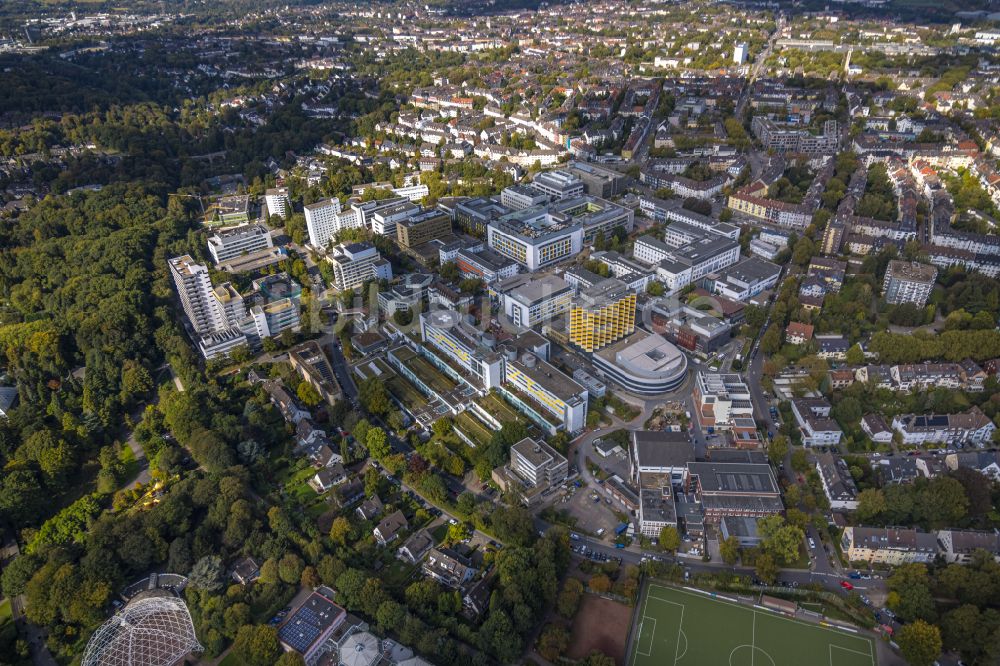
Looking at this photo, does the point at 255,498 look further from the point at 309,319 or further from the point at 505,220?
the point at 505,220

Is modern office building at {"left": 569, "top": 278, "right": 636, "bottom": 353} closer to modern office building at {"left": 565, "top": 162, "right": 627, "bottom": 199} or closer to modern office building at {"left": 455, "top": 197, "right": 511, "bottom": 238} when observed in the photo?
modern office building at {"left": 455, "top": 197, "right": 511, "bottom": 238}

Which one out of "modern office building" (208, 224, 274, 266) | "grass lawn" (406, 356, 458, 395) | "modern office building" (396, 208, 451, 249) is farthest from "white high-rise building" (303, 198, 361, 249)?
"grass lawn" (406, 356, 458, 395)

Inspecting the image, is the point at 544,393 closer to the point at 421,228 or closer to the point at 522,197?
the point at 421,228

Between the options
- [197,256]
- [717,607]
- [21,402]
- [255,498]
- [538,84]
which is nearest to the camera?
[717,607]

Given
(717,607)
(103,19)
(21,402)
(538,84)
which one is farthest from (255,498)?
(103,19)

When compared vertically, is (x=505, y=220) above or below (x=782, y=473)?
above

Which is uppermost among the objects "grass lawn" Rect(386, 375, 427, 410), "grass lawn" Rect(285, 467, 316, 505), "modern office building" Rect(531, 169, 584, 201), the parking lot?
"modern office building" Rect(531, 169, 584, 201)

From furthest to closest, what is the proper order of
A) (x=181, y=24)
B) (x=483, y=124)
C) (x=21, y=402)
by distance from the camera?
1. (x=181, y=24)
2. (x=483, y=124)
3. (x=21, y=402)
